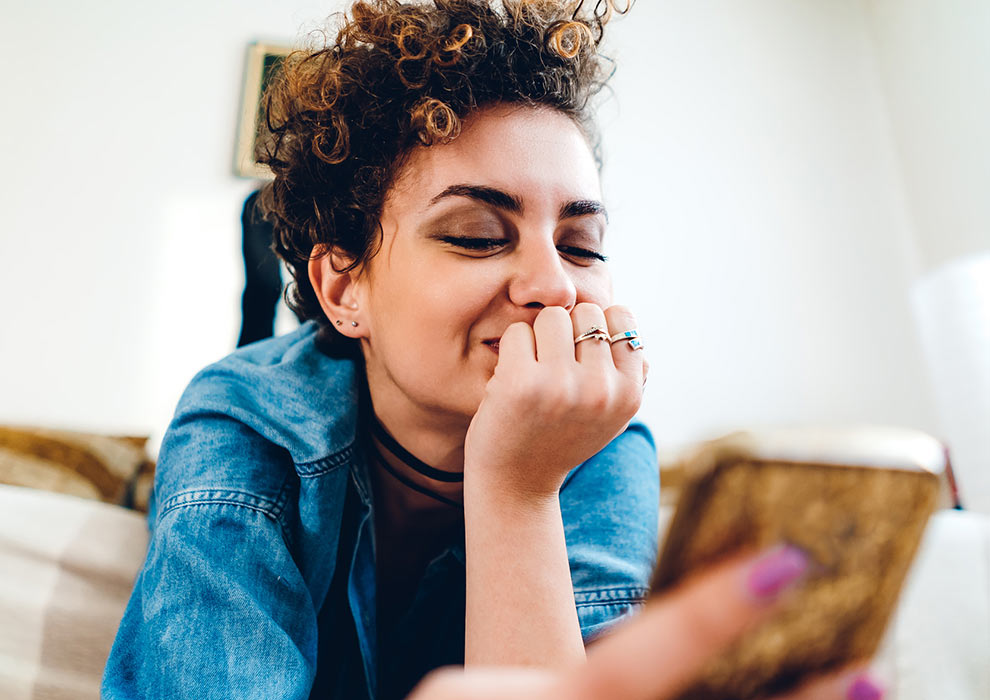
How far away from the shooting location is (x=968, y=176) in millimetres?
1950

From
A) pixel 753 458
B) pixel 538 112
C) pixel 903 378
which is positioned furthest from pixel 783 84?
pixel 753 458

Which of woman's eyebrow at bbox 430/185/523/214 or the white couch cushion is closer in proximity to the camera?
woman's eyebrow at bbox 430/185/523/214

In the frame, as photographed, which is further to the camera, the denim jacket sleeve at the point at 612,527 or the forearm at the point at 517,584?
the denim jacket sleeve at the point at 612,527

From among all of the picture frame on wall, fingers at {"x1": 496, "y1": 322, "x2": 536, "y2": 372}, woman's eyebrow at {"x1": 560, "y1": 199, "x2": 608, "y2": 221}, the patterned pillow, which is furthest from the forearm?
the picture frame on wall

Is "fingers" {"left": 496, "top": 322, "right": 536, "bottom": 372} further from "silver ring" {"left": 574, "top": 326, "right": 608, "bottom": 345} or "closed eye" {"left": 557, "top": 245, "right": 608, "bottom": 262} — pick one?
"closed eye" {"left": 557, "top": 245, "right": 608, "bottom": 262}

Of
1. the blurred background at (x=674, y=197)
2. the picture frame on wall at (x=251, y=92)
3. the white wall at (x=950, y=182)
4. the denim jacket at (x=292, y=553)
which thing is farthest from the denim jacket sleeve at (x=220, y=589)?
the picture frame on wall at (x=251, y=92)

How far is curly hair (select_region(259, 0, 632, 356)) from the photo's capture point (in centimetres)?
77

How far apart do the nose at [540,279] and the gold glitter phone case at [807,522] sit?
1.53 feet

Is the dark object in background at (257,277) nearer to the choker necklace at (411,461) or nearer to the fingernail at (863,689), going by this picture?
the choker necklace at (411,461)

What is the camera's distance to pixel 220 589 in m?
0.61

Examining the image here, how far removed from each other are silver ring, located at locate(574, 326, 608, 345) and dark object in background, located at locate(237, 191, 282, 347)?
39.6 inches

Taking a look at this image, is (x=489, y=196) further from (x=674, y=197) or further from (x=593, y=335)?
(x=674, y=197)

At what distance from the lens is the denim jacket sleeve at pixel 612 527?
0.69 metres

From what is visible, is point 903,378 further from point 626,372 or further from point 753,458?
point 753,458
